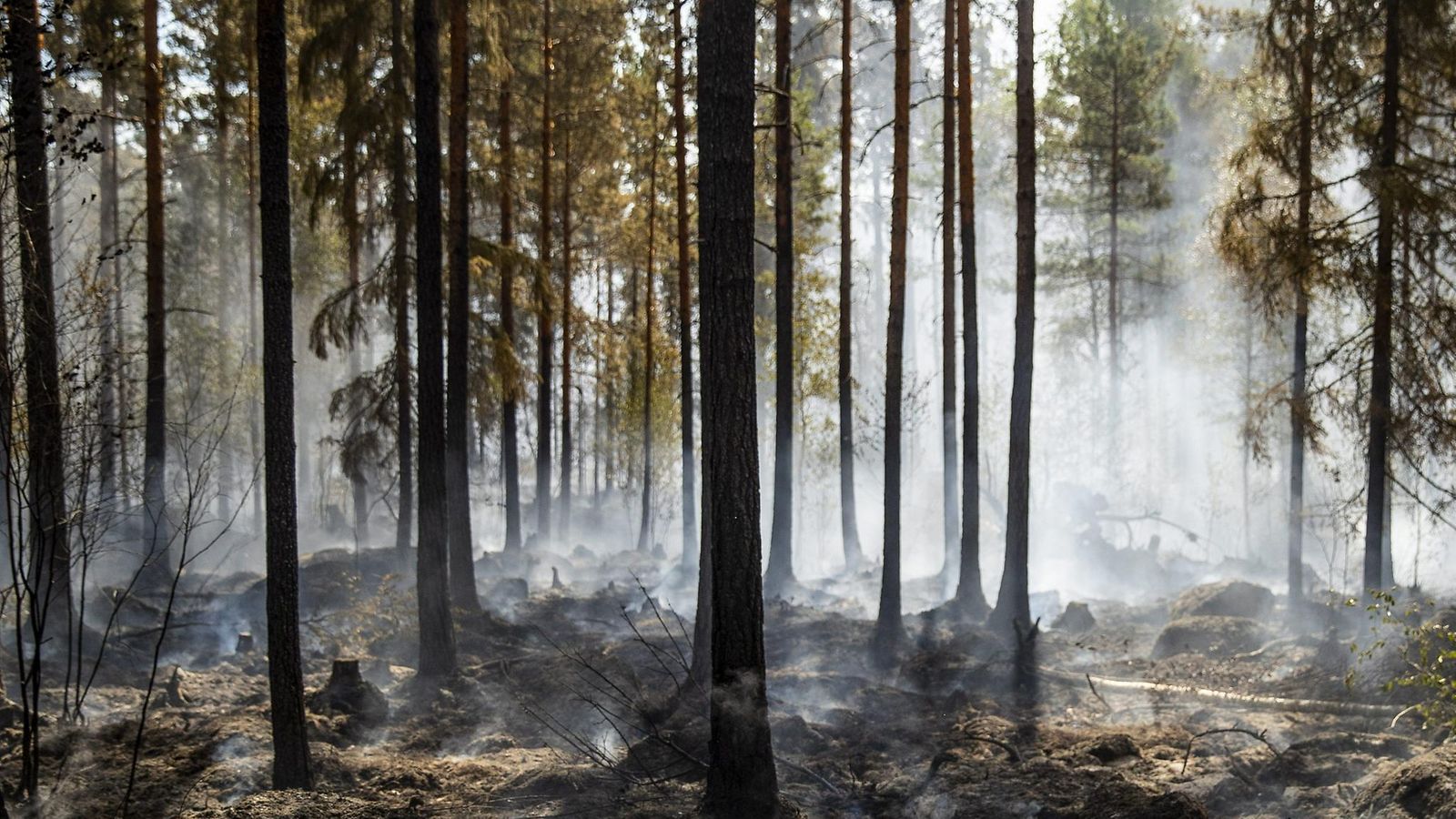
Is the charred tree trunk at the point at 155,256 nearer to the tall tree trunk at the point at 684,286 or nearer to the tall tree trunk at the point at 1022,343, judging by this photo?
the tall tree trunk at the point at 684,286

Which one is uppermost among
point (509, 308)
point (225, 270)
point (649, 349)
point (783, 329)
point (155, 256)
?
point (225, 270)

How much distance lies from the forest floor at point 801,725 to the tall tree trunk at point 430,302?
155 cm

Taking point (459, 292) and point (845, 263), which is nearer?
point (459, 292)

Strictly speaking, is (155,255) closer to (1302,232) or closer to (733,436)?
(733,436)

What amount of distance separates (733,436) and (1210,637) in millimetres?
11309

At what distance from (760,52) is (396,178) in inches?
423

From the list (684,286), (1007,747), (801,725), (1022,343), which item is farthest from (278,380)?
(684,286)

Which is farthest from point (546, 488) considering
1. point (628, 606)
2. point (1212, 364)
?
point (1212, 364)

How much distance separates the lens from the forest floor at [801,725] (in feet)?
26.2

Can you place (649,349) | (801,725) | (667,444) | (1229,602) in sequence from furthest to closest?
(667,444), (649,349), (1229,602), (801,725)

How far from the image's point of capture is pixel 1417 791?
7211 millimetres

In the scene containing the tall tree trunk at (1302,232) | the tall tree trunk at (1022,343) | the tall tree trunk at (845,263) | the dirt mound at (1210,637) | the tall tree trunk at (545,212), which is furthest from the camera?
the tall tree trunk at (545,212)

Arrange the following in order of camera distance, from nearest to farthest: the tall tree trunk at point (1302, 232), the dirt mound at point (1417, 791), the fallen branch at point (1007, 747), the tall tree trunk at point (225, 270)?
the dirt mound at point (1417, 791), the fallen branch at point (1007, 747), the tall tree trunk at point (1302, 232), the tall tree trunk at point (225, 270)

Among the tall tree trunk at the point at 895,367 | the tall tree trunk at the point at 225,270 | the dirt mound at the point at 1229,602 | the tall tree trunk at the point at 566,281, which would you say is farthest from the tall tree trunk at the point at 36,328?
the tall tree trunk at the point at 225,270
